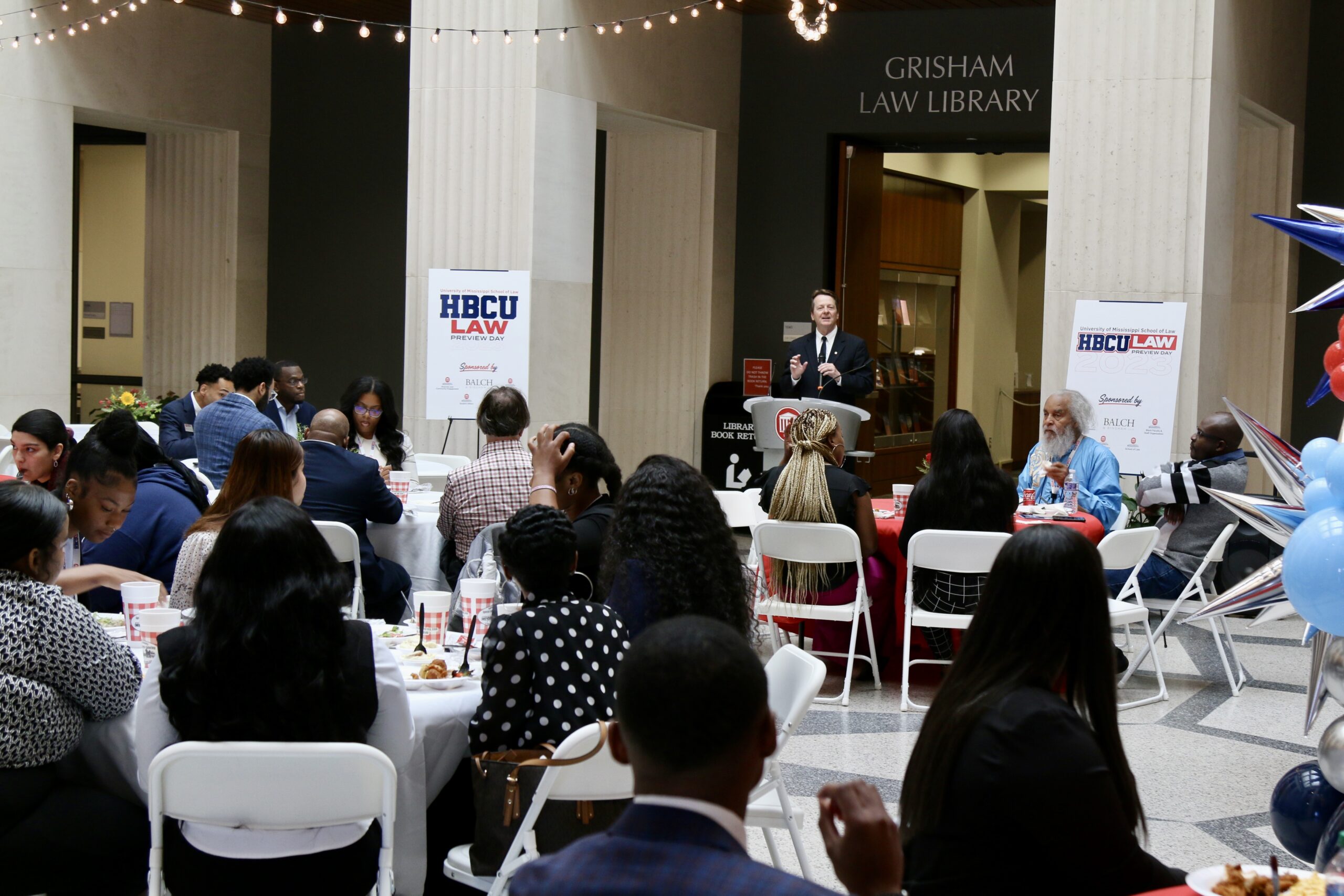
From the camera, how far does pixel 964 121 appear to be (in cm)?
1095

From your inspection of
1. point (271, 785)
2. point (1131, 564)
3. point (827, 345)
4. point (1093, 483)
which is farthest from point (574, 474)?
point (827, 345)

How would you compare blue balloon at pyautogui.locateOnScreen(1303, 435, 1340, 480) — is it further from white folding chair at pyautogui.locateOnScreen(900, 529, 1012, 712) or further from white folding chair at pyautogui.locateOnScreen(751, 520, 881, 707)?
white folding chair at pyautogui.locateOnScreen(751, 520, 881, 707)

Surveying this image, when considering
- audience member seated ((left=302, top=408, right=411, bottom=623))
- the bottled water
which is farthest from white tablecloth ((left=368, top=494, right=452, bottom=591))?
the bottled water

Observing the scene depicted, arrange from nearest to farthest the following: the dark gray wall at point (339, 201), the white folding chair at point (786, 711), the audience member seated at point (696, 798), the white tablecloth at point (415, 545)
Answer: the audience member seated at point (696, 798), the white folding chair at point (786, 711), the white tablecloth at point (415, 545), the dark gray wall at point (339, 201)

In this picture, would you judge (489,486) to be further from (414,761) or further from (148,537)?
(414,761)

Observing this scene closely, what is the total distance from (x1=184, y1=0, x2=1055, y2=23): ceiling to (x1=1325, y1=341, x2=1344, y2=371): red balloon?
24.5ft

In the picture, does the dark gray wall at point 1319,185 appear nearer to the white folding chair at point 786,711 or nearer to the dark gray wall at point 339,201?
the dark gray wall at point 339,201

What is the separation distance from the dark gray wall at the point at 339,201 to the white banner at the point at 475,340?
371cm

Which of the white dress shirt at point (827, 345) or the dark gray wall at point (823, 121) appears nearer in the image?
the white dress shirt at point (827, 345)

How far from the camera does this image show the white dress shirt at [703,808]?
1.45 metres

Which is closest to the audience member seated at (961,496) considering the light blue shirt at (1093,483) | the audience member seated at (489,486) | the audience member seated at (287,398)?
the light blue shirt at (1093,483)

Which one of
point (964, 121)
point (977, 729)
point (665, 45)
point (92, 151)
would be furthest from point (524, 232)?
point (977, 729)

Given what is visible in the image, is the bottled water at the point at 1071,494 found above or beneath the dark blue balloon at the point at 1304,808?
above

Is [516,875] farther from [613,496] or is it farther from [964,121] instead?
A: [964,121]
